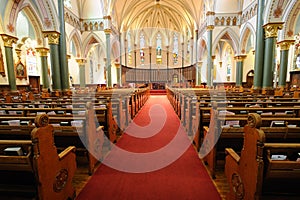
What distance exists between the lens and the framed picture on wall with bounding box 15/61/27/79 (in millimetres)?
12960

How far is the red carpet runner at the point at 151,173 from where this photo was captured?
103 inches

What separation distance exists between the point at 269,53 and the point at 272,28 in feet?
3.87

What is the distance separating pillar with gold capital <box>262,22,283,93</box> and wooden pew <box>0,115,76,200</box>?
959 centimetres

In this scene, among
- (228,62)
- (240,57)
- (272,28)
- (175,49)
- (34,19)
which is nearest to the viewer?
(272,28)

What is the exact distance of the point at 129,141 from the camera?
16.1 feet

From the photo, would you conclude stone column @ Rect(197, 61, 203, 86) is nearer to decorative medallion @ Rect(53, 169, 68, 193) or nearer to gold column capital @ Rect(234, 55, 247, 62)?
gold column capital @ Rect(234, 55, 247, 62)

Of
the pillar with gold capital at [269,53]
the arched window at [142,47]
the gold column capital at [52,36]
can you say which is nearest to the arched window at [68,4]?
the gold column capital at [52,36]

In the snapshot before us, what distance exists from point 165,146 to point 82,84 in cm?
1668

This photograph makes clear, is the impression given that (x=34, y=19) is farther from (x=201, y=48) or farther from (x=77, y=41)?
(x=201, y=48)

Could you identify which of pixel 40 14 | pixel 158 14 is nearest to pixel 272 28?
pixel 40 14

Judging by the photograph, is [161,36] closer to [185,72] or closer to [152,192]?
[185,72]

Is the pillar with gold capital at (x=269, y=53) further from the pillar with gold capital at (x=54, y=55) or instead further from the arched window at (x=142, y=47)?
the arched window at (x=142, y=47)

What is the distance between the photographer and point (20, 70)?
1320 centimetres

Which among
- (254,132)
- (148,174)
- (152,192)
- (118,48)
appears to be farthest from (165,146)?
(118,48)
